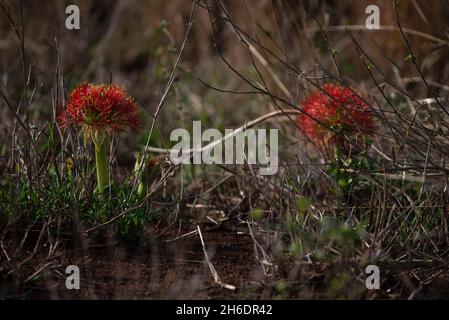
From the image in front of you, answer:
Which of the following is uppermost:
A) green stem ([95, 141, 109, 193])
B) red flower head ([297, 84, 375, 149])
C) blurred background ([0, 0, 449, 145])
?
blurred background ([0, 0, 449, 145])

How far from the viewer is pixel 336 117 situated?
226 centimetres

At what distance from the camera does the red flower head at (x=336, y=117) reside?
2.18 meters

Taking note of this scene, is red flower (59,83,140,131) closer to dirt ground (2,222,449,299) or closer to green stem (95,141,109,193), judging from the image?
green stem (95,141,109,193)

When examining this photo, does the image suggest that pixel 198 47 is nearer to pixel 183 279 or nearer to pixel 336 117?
pixel 336 117

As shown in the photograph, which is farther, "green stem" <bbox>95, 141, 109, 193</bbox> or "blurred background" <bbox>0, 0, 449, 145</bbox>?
"blurred background" <bbox>0, 0, 449, 145</bbox>

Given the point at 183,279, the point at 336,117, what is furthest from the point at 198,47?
the point at 183,279

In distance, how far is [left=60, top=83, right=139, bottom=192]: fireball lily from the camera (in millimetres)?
1983

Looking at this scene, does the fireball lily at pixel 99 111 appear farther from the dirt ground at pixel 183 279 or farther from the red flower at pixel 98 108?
the dirt ground at pixel 183 279

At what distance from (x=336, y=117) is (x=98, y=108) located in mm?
795

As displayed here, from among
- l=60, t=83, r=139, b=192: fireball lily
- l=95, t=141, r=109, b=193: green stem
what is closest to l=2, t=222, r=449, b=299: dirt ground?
l=95, t=141, r=109, b=193: green stem

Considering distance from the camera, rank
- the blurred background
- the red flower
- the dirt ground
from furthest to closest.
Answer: the blurred background, the red flower, the dirt ground

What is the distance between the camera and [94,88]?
2004mm

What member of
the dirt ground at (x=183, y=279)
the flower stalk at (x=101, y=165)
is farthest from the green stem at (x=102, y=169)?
the dirt ground at (x=183, y=279)

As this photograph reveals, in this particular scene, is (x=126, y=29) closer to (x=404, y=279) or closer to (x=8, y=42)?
(x=8, y=42)
